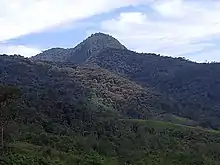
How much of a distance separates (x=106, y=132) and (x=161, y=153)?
18672mm

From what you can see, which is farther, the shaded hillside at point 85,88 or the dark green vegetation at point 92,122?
the shaded hillside at point 85,88

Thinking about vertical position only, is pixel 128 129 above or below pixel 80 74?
below

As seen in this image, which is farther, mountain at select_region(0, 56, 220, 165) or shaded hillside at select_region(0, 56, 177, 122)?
shaded hillside at select_region(0, 56, 177, 122)

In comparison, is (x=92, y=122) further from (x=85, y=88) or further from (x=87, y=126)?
(x=85, y=88)

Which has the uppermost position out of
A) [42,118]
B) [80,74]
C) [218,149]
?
[80,74]

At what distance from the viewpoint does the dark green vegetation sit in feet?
241

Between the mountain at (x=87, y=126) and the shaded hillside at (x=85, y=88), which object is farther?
the shaded hillside at (x=85, y=88)

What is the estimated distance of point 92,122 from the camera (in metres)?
113

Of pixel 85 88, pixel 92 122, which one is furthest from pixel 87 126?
pixel 85 88

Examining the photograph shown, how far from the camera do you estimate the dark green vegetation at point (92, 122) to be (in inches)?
2891

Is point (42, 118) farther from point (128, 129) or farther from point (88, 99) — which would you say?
point (88, 99)

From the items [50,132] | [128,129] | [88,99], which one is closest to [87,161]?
[50,132]

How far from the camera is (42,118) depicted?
10194 centimetres

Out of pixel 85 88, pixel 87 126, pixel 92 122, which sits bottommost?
pixel 87 126
